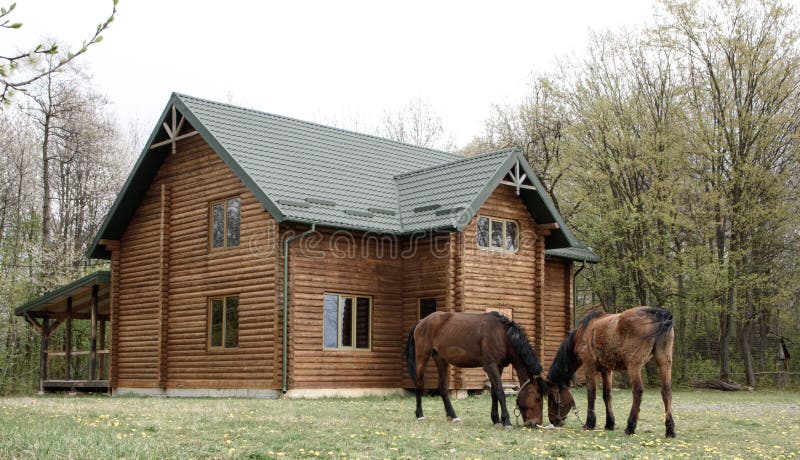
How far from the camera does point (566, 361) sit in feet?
44.3

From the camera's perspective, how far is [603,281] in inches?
1378

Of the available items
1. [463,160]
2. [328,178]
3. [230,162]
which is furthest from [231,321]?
[463,160]

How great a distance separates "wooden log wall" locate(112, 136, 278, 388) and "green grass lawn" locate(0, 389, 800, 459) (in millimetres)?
5360

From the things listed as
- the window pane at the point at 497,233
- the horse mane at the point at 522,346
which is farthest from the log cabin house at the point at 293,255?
the horse mane at the point at 522,346

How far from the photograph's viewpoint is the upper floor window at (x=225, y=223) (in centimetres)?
2323

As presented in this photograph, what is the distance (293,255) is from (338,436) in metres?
11.0

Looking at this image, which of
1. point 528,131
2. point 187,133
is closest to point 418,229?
point 187,133

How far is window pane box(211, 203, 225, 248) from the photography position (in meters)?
23.7

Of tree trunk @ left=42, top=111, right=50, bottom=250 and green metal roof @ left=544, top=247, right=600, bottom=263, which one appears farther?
tree trunk @ left=42, top=111, right=50, bottom=250

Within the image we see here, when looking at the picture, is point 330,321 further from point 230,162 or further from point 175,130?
point 175,130

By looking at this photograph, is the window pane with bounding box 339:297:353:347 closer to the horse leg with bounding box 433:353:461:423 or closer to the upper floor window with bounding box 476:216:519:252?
the upper floor window with bounding box 476:216:519:252

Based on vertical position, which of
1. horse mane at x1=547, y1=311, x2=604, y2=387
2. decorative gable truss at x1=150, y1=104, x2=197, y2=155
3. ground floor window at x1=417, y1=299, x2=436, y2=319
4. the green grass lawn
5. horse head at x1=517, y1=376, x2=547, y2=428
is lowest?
the green grass lawn

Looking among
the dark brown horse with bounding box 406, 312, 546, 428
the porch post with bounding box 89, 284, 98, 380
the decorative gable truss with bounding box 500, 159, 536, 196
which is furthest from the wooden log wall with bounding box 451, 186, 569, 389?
the porch post with bounding box 89, 284, 98, 380

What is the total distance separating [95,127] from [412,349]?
1075 inches
